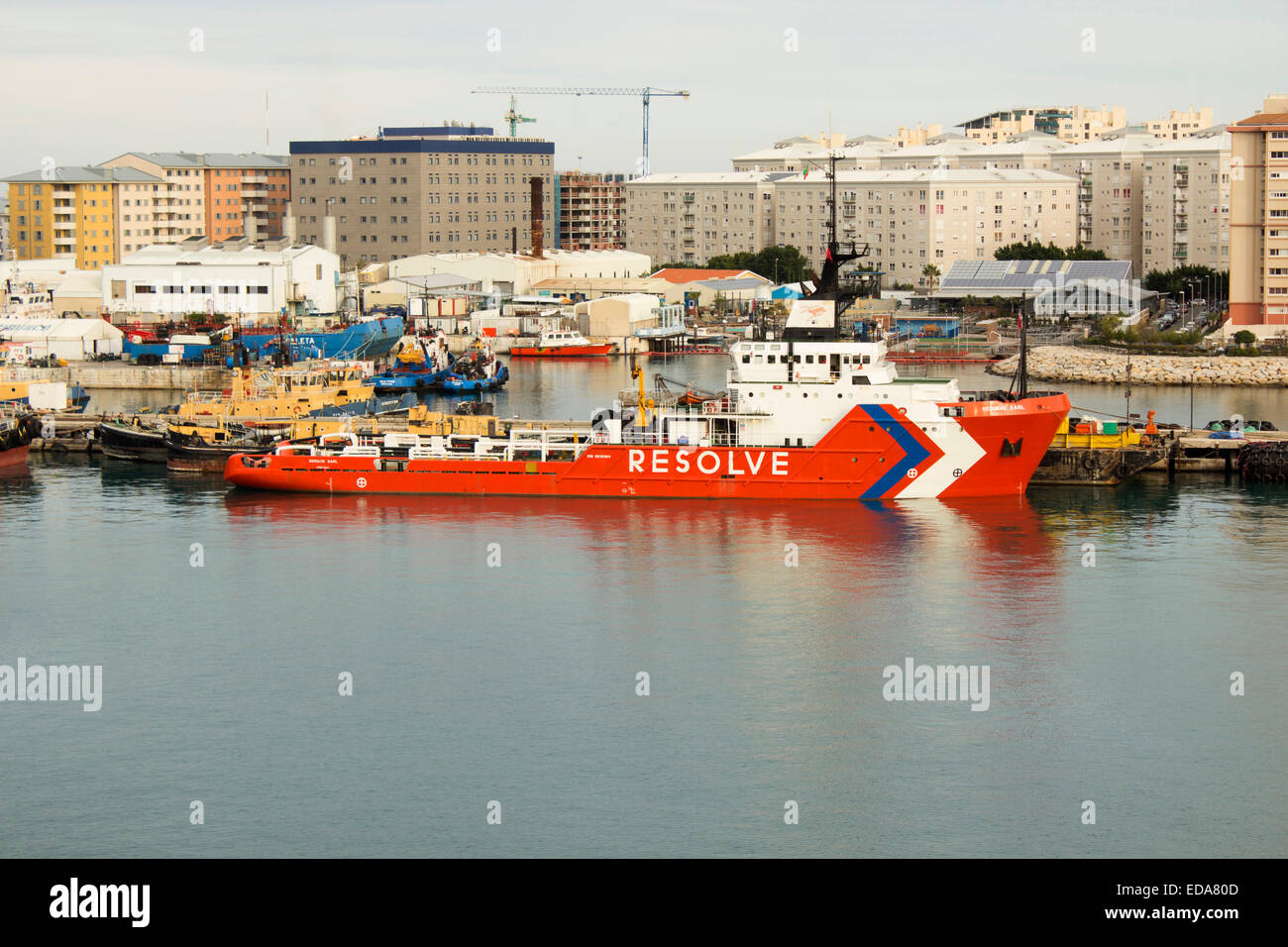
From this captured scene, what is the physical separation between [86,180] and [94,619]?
63087mm

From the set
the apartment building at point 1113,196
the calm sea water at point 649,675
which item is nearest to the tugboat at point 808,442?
the calm sea water at point 649,675

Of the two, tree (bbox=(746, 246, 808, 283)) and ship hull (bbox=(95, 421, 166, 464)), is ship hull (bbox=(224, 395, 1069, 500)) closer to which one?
ship hull (bbox=(95, 421, 166, 464))

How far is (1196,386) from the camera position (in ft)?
155

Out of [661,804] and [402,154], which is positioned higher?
[402,154]

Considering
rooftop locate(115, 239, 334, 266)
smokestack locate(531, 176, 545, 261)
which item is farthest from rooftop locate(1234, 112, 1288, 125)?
rooftop locate(115, 239, 334, 266)

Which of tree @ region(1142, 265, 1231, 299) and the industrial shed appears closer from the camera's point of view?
the industrial shed

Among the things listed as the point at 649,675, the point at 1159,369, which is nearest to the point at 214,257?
the point at 1159,369

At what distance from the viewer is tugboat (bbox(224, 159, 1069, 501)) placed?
87.9ft

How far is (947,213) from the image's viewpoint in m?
76.4

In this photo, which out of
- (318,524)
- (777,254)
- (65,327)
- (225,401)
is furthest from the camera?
(777,254)

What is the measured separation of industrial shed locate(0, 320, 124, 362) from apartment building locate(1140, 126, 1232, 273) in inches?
1897

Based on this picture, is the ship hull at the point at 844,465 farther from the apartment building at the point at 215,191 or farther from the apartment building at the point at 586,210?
the apartment building at the point at 586,210

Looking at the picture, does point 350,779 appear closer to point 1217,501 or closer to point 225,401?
point 1217,501
